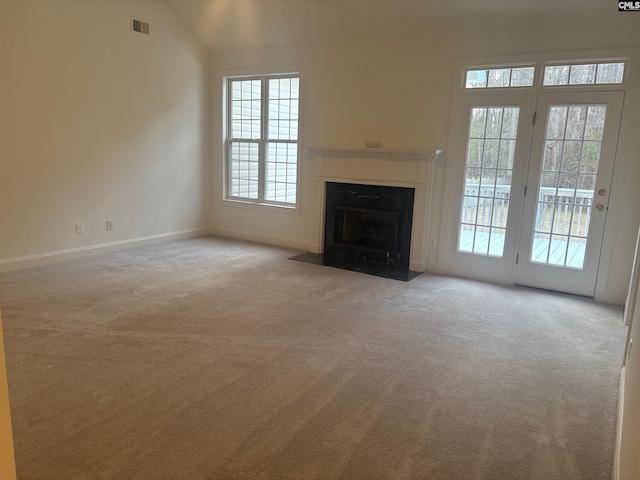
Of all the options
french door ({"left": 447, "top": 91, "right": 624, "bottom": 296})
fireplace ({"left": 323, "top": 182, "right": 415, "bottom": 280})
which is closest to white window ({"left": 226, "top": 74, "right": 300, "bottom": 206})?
fireplace ({"left": 323, "top": 182, "right": 415, "bottom": 280})

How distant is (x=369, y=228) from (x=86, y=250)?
3.53 metres

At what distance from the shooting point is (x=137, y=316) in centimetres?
361

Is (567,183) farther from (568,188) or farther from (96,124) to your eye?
(96,124)

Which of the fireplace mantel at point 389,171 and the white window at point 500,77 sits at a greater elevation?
the white window at point 500,77

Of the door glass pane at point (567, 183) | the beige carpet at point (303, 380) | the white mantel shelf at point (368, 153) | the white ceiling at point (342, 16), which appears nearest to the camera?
the beige carpet at point (303, 380)

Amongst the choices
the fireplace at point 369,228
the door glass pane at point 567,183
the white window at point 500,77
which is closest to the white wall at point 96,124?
the fireplace at point 369,228

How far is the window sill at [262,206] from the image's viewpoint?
6.38 m

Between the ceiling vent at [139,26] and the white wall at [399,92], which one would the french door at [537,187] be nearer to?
the white wall at [399,92]

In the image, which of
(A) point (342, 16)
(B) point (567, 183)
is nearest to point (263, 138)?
(A) point (342, 16)

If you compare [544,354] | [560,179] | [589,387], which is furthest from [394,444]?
[560,179]

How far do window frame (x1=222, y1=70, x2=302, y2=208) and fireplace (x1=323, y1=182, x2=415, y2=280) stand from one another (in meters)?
0.68

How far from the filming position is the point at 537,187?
15.3ft

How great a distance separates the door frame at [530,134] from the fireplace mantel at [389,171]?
0.59 feet

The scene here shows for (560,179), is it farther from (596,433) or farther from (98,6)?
(98,6)
